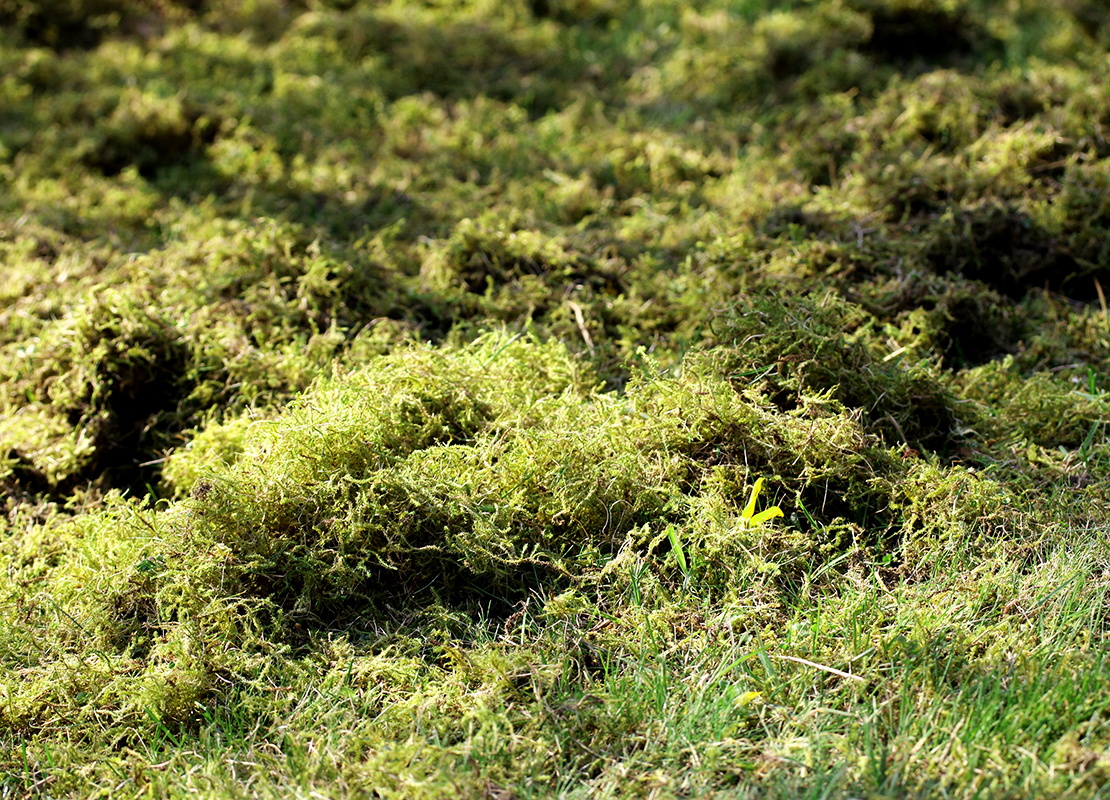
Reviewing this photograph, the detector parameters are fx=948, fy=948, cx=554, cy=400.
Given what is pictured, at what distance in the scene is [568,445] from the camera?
8.25ft

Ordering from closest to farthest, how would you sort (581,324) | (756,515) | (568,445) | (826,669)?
(826,669)
(756,515)
(568,445)
(581,324)

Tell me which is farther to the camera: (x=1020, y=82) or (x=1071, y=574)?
(x=1020, y=82)

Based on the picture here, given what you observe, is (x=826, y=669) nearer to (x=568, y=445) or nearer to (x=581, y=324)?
(x=568, y=445)

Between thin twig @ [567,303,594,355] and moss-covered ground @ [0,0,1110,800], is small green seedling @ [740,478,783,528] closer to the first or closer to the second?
moss-covered ground @ [0,0,1110,800]

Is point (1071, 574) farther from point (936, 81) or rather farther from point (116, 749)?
point (936, 81)

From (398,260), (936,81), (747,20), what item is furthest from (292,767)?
(747,20)

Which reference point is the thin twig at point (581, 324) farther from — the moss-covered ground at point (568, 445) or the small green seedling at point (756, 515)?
the small green seedling at point (756, 515)

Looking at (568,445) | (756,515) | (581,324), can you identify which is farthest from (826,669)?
(581,324)

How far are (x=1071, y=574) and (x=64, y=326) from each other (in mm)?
3028

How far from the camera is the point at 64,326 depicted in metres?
3.12

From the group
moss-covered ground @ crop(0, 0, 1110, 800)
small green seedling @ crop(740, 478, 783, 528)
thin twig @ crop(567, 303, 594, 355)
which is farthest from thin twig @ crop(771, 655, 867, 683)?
thin twig @ crop(567, 303, 594, 355)

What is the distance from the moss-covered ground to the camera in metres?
1.98

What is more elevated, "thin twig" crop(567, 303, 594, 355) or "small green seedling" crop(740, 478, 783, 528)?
"thin twig" crop(567, 303, 594, 355)

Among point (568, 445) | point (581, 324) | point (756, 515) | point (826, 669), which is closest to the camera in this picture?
point (826, 669)
